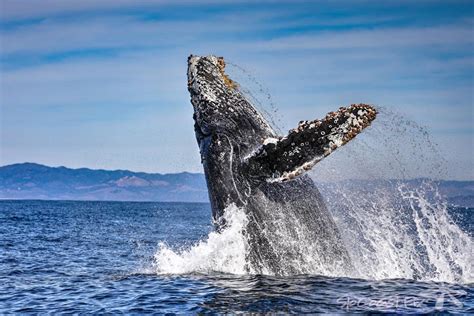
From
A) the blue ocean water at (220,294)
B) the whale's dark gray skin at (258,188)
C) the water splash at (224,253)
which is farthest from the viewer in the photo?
the water splash at (224,253)

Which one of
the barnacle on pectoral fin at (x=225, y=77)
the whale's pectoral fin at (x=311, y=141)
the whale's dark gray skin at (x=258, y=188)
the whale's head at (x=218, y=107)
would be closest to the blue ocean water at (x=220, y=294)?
the whale's dark gray skin at (x=258, y=188)

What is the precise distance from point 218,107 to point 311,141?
2793mm

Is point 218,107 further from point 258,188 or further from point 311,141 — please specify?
point 311,141

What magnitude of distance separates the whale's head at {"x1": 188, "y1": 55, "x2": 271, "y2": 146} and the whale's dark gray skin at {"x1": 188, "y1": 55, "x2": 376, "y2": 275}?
0.06ft

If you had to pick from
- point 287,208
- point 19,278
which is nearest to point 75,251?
point 19,278

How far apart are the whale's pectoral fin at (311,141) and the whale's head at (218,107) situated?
133 centimetres

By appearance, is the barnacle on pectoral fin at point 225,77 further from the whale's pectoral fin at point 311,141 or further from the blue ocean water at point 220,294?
the blue ocean water at point 220,294

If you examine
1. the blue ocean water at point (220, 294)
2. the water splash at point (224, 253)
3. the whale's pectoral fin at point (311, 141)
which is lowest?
the blue ocean water at point (220, 294)

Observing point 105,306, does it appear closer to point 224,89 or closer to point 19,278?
point 224,89

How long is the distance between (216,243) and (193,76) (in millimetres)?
→ 3448

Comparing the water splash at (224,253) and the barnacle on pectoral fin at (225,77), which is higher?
the barnacle on pectoral fin at (225,77)

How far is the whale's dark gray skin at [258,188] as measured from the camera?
39.7ft

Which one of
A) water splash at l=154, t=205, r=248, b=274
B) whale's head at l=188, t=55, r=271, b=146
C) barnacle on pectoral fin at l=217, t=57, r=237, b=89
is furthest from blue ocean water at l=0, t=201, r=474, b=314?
barnacle on pectoral fin at l=217, t=57, r=237, b=89

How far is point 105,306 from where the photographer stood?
1142 cm
